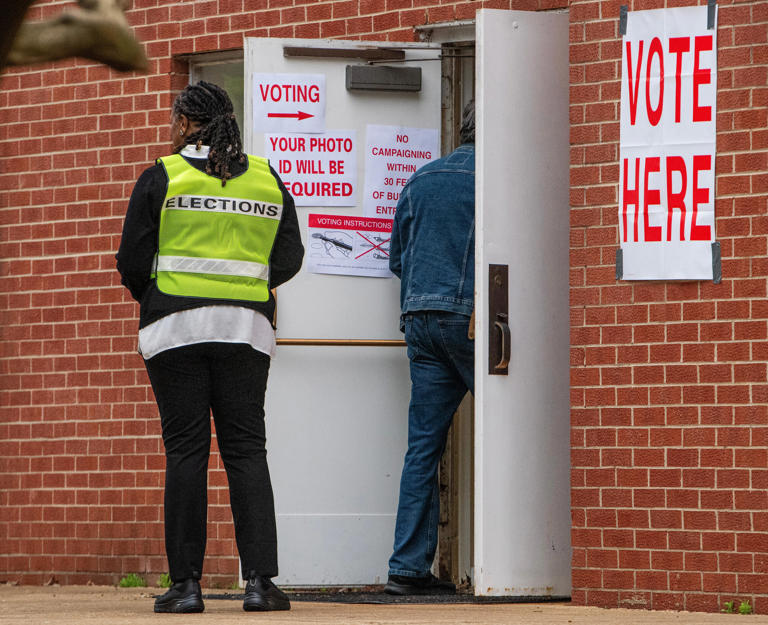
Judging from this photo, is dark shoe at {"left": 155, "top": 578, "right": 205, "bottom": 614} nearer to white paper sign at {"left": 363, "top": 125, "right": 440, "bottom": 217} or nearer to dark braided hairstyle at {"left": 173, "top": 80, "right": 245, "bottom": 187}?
dark braided hairstyle at {"left": 173, "top": 80, "right": 245, "bottom": 187}

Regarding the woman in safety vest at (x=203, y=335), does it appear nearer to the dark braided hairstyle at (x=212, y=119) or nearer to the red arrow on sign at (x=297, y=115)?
the dark braided hairstyle at (x=212, y=119)

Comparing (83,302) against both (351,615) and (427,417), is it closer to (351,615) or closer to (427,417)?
(427,417)

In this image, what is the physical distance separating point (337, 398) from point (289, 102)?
146 centimetres

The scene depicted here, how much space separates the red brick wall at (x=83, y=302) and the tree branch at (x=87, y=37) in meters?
6.14

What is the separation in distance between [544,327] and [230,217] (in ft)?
5.22

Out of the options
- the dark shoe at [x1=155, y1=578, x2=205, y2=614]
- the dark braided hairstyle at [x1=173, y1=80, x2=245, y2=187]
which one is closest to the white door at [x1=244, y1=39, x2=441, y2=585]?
the dark braided hairstyle at [x1=173, y1=80, x2=245, y2=187]

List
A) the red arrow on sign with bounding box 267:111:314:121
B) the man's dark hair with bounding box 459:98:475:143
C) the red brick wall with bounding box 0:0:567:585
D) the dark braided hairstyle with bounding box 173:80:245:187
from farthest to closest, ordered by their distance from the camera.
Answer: the red brick wall with bounding box 0:0:567:585, the red arrow on sign with bounding box 267:111:314:121, the man's dark hair with bounding box 459:98:475:143, the dark braided hairstyle with bounding box 173:80:245:187

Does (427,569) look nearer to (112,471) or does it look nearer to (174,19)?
(112,471)

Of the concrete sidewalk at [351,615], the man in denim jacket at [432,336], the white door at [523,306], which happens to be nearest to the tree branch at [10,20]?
the concrete sidewalk at [351,615]

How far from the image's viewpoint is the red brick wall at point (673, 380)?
20.2 ft

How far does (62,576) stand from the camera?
852cm

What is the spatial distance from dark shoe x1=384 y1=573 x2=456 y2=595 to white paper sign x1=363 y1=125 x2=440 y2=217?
182cm

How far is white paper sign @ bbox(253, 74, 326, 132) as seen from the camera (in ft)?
24.5

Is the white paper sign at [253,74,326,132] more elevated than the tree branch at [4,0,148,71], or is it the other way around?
the white paper sign at [253,74,326,132]
